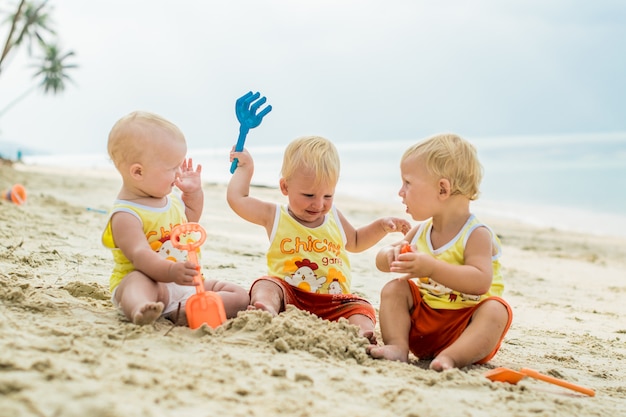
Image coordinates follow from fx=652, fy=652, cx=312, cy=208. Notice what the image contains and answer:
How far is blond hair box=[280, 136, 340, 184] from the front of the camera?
2.67 meters

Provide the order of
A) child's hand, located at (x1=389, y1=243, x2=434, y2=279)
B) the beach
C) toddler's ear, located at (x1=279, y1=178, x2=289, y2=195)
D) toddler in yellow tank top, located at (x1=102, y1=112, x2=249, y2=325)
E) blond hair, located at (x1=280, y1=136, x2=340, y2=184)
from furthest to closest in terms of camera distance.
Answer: toddler's ear, located at (x1=279, y1=178, x2=289, y2=195)
blond hair, located at (x1=280, y1=136, x2=340, y2=184)
toddler in yellow tank top, located at (x1=102, y1=112, x2=249, y2=325)
child's hand, located at (x1=389, y1=243, x2=434, y2=279)
the beach

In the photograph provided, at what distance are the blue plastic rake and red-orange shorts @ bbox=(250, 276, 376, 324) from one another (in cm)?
58

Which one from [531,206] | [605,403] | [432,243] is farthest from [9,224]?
[531,206]

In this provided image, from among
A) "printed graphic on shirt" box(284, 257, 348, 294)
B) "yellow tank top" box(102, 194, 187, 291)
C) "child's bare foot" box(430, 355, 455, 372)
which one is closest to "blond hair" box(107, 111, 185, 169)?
"yellow tank top" box(102, 194, 187, 291)

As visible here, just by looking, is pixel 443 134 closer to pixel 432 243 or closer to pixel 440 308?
pixel 432 243

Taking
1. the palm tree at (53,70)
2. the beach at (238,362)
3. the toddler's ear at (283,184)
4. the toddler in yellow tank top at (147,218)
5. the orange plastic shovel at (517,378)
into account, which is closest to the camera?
the beach at (238,362)

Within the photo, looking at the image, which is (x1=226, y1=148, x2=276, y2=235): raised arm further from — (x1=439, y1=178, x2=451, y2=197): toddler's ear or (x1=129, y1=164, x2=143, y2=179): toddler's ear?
(x1=439, y1=178, x2=451, y2=197): toddler's ear

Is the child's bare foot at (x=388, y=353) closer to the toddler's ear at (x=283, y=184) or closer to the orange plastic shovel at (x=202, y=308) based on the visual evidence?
the orange plastic shovel at (x=202, y=308)

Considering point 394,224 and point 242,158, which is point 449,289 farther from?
point 242,158

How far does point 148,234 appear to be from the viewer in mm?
2518

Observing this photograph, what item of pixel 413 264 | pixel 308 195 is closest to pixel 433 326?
pixel 413 264

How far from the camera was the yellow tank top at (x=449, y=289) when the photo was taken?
7.97ft

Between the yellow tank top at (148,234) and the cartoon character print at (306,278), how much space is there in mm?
477

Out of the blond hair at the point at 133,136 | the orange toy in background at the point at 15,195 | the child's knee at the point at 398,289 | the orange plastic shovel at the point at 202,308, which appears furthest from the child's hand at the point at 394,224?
the orange toy in background at the point at 15,195
